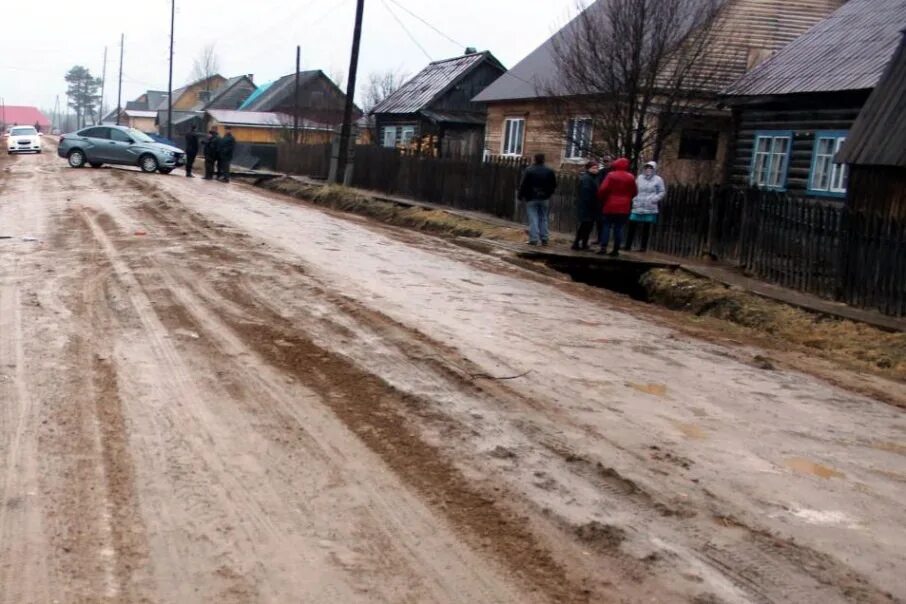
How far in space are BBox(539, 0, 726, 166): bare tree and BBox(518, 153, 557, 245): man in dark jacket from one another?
3.09m

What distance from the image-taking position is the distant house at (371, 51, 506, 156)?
A: 4097 centimetres

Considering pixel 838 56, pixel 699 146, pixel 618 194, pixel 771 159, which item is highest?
pixel 838 56

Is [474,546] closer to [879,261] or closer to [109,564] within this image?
[109,564]

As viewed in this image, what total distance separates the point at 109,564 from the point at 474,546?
1.44m

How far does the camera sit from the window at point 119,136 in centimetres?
3045

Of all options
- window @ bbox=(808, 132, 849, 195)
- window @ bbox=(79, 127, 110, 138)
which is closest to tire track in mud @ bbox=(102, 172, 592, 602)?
window @ bbox=(808, 132, 849, 195)

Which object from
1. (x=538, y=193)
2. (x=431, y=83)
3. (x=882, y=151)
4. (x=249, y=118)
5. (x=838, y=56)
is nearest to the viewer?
(x=882, y=151)

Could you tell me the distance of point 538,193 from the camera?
16.1 m

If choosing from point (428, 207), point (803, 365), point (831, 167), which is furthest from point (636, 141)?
point (803, 365)

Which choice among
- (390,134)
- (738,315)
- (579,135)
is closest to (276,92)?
(390,134)

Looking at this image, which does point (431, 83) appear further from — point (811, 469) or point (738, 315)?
point (811, 469)

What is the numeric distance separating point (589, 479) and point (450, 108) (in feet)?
125

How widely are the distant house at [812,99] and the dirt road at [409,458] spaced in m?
12.2

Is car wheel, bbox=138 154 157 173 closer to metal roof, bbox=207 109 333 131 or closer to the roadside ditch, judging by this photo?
the roadside ditch
